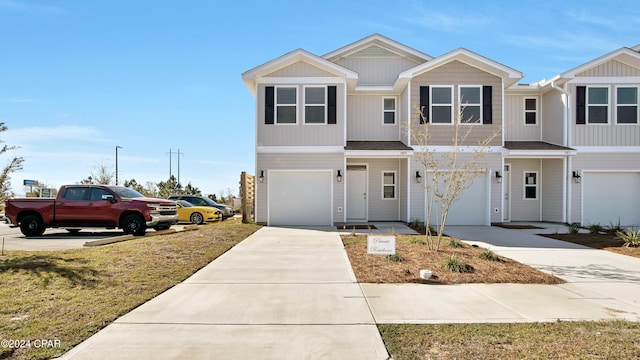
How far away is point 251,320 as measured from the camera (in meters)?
4.96

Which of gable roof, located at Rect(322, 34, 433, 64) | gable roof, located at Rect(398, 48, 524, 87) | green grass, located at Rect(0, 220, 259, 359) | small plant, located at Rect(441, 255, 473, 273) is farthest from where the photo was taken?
gable roof, located at Rect(322, 34, 433, 64)

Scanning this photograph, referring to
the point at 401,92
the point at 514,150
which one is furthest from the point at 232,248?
the point at 514,150

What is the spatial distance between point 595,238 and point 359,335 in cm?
1135

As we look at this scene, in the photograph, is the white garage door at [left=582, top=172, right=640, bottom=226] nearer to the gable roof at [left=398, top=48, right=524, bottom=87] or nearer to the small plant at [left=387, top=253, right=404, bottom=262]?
the gable roof at [left=398, top=48, right=524, bottom=87]

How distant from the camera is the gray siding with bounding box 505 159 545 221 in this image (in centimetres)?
1767

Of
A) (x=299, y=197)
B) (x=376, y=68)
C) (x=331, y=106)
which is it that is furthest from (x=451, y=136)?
(x=299, y=197)

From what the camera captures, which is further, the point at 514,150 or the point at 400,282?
the point at 514,150

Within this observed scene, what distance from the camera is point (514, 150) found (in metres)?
15.9

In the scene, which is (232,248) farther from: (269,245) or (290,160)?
(290,160)

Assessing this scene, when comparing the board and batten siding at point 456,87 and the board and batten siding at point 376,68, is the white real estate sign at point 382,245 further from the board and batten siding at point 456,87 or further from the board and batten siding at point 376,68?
the board and batten siding at point 376,68

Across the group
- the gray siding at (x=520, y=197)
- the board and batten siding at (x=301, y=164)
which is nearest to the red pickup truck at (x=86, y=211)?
the board and batten siding at (x=301, y=164)

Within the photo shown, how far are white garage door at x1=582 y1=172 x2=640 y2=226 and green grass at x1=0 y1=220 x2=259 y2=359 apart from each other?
49.2 feet

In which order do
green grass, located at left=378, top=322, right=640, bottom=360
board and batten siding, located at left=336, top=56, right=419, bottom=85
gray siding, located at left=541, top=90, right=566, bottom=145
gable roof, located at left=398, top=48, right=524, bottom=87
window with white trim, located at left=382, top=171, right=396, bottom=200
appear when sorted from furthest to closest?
board and batten siding, located at left=336, top=56, right=419, bottom=85 < window with white trim, located at left=382, top=171, right=396, bottom=200 < gray siding, located at left=541, top=90, right=566, bottom=145 < gable roof, located at left=398, top=48, right=524, bottom=87 < green grass, located at left=378, top=322, right=640, bottom=360

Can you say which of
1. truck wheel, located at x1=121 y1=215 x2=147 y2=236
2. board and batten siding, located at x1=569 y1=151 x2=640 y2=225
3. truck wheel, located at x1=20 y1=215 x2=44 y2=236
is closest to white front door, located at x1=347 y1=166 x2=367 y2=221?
truck wheel, located at x1=121 y1=215 x2=147 y2=236
